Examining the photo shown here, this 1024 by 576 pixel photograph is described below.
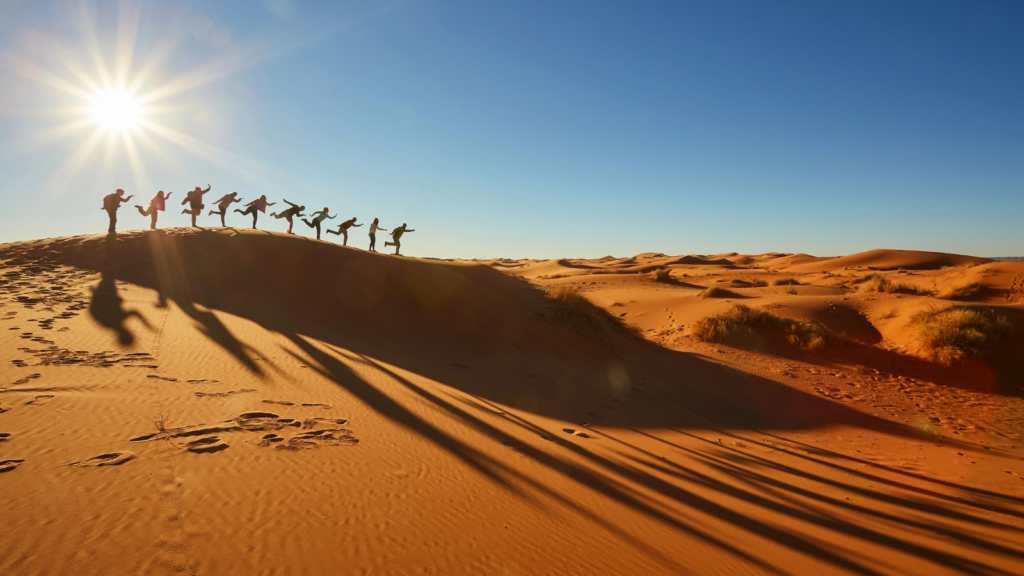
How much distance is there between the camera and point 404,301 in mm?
13664

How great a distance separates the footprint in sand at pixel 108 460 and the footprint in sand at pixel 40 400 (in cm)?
158

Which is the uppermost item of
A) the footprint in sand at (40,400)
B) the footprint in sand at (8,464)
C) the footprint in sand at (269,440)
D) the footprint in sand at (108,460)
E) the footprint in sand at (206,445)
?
the footprint in sand at (40,400)

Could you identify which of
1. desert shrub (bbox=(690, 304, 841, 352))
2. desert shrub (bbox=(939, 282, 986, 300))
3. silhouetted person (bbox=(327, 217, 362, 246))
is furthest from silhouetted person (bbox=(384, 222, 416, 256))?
desert shrub (bbox=(939, 282, 986, 300))

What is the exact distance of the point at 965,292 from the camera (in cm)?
2075

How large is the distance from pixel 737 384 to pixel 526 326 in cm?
542

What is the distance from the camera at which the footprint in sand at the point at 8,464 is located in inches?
136

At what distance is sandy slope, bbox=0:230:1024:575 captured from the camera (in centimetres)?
331

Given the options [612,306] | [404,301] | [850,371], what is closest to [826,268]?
[612,306]

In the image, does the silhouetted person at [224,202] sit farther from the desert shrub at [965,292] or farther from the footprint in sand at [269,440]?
the desert shrub at [965,292]

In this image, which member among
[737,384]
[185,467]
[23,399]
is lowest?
[737,384]

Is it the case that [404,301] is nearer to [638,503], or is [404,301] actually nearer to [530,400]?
[530,400]

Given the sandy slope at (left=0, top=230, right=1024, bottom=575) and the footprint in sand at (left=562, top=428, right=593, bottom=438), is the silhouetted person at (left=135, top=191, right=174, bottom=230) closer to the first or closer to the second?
the sandy slope at (left=0, top=230, right=1024, bottom=575)

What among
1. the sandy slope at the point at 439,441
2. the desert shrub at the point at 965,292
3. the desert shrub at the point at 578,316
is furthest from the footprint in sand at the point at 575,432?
the desert shrub at the point at 965,292

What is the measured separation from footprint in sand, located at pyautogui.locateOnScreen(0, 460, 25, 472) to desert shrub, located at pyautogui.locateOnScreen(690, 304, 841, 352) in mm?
14705
